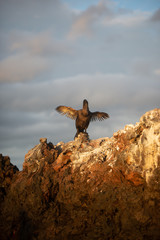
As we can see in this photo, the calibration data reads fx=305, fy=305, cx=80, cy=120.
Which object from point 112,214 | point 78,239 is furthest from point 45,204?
point 112,214

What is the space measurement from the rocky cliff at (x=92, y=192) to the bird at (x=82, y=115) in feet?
14.6

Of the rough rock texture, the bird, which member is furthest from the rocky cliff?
the bird

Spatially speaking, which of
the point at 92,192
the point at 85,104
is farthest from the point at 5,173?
the point at 85,104

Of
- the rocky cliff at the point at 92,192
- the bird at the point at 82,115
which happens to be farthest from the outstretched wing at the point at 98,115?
the rocky cliff at the point at 92,192

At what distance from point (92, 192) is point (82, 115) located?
7.34 metres

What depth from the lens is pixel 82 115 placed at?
17469 mm

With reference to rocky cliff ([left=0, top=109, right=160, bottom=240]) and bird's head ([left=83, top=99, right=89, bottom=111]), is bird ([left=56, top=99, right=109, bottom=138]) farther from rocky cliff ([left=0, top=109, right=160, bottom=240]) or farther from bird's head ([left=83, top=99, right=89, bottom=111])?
rocky cliff ([left=0, top=109, right=160, bottom=240])

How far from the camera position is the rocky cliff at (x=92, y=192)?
9.69 meters

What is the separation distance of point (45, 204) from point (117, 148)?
11.2ft

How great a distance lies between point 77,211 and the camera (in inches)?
423

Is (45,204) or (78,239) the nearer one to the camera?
(78,239)

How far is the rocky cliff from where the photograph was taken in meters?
9.69

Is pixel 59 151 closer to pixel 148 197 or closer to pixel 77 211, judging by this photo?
pixel 77 211

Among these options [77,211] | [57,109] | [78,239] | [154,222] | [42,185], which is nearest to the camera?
[154,222]
